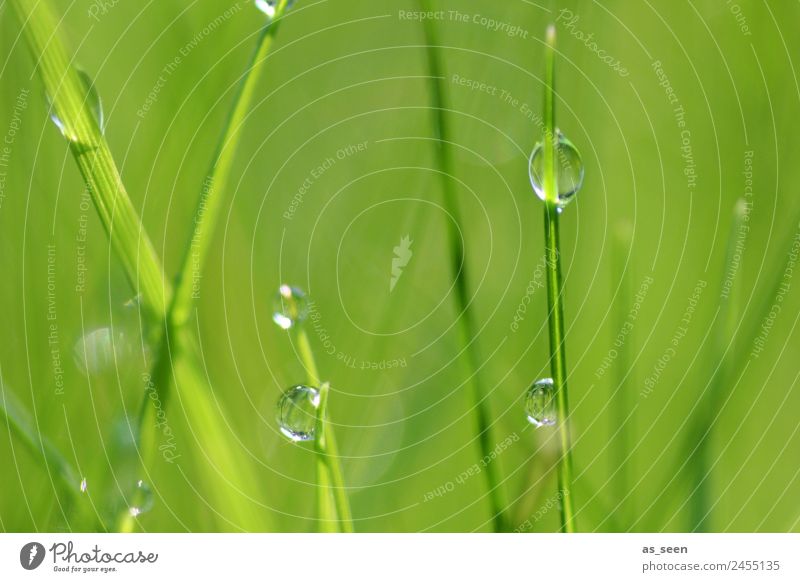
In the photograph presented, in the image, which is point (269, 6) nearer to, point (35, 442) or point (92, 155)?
point (92, 155)

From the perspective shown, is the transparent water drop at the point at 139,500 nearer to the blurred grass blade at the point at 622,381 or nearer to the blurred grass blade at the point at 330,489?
the blurred grass blade at the point at 330,489

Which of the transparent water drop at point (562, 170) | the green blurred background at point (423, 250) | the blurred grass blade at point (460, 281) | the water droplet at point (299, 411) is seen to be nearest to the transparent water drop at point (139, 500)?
the green blurred background at point (423, 250)

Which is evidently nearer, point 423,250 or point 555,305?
point 555,305

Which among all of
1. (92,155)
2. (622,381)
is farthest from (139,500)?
(622,381)

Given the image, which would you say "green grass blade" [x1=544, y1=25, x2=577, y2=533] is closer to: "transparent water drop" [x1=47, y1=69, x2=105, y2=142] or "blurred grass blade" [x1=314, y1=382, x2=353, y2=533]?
"blurred grass blade" [x1=314, y1=382, x2=353, y2=533]

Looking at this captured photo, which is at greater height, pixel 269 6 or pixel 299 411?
pixel 269 6

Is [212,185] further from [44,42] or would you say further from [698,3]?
[698,3]

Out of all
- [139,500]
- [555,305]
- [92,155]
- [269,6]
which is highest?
[269,6]

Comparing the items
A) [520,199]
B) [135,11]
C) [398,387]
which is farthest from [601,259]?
[135,11]
